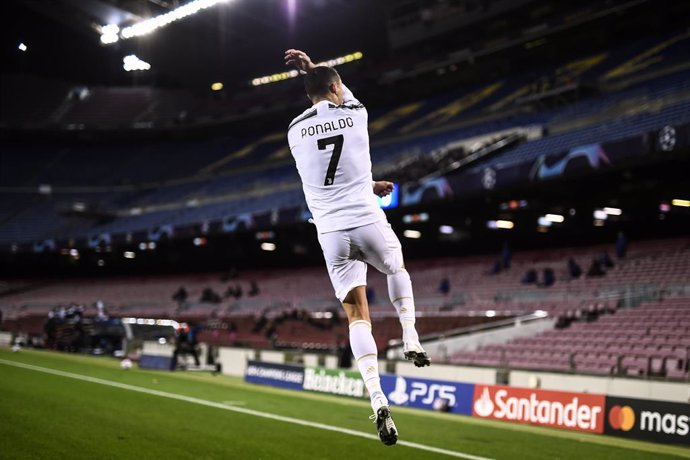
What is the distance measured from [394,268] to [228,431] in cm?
558

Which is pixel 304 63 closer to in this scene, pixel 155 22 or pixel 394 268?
pixel 394 268

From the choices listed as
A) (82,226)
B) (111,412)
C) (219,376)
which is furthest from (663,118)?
(82,226)

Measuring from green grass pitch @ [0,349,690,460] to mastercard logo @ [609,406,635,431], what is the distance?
0.41 m

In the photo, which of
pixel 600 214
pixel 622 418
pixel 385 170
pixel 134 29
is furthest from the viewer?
pixel 385 170

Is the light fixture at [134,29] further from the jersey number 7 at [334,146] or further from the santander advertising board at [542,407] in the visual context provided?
the santander advertising board at [542,407]

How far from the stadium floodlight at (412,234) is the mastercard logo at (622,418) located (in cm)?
2294

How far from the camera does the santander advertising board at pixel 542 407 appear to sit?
1257cm

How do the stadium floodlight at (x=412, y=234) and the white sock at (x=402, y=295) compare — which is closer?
the white sock at (x=402, y=295)

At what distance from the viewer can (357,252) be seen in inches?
201

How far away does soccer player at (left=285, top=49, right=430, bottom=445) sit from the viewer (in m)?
4.98

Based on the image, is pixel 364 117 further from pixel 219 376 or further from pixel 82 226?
pixel 82 226

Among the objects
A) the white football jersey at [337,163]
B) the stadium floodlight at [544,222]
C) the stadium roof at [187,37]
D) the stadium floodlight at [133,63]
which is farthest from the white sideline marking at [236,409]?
the stadium floodlight at [544,222]

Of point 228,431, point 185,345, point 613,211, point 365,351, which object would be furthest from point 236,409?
point 613,211

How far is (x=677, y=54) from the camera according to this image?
30.6 metres
